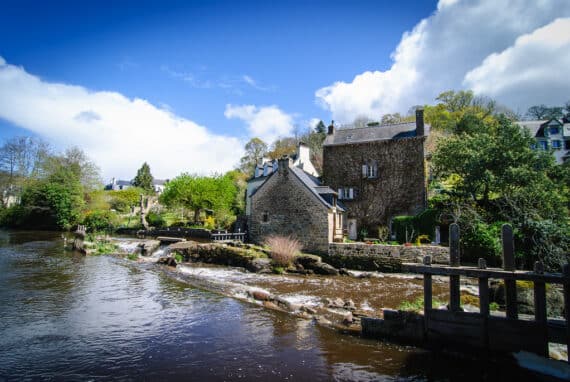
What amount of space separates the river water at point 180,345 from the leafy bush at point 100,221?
1063 inches

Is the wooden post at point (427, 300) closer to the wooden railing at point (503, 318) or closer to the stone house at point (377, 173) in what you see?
the wooden railing at point (503, 318)

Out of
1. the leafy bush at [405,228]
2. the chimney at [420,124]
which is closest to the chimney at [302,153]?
the chimney at [420,124]

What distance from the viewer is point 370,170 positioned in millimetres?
26391

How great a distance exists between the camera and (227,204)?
122ft

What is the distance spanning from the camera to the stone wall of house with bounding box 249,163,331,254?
69.8 feet

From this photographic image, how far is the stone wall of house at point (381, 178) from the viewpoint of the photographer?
24.6 m

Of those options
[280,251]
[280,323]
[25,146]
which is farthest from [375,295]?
[25,146]

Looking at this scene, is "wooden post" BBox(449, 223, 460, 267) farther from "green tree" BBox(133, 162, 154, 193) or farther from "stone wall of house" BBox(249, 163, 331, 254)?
"green tree" BBox(133, 162, 154, 193)

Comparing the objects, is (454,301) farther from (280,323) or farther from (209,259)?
(209,259)

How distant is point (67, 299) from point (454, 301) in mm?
12455

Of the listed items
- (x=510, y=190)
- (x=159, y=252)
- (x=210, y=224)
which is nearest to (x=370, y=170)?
(x=510, y=190)

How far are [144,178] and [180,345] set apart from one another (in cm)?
6475

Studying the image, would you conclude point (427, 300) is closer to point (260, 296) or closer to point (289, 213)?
point (260, 296)

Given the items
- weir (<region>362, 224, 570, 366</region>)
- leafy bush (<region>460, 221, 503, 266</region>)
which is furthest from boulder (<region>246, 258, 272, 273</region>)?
leafy bush (<region>460, 221, 503, 266</region>)
